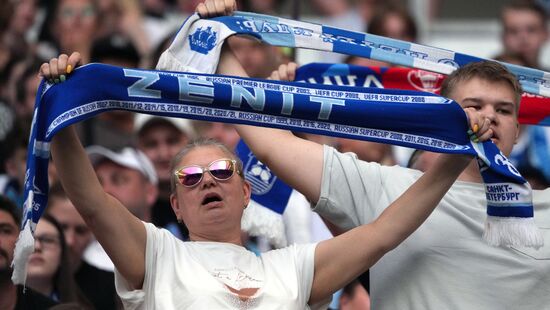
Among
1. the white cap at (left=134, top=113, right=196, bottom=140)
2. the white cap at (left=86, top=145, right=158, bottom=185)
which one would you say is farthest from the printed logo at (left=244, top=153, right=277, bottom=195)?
the white cap at (left=86, top=145, right=158, bottom=185)

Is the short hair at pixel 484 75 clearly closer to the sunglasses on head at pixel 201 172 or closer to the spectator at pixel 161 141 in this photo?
the sunglasses on head at pixel 201 172

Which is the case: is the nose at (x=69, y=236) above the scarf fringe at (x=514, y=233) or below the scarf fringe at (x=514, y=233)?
below

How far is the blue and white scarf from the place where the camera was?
4.52m

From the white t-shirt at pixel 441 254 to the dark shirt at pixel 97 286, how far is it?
2.13 meters

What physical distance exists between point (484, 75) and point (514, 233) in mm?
639

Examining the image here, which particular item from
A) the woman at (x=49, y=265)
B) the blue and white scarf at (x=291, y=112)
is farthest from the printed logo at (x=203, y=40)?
the woman at (x=49, y=265)

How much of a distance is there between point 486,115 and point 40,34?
6.37 meters

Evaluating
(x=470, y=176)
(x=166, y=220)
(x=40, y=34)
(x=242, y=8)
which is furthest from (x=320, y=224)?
(x=40, y=34)

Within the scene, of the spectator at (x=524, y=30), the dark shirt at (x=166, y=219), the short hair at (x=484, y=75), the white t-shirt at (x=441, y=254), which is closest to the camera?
the white t-shirt at (x=441, y=254)

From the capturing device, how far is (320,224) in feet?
23.1

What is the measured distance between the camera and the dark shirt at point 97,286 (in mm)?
6789

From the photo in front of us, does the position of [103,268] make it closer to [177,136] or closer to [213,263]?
[177,136]

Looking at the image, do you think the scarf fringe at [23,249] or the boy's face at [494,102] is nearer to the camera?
Answer: the scarf fringe at [23,249]

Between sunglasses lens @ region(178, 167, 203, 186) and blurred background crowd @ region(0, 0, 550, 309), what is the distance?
1.37 metres
